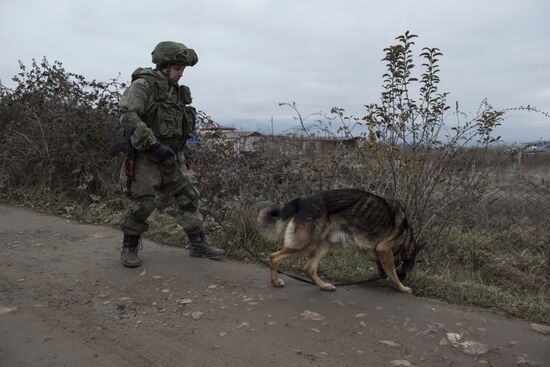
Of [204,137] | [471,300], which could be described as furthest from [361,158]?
[204,137]

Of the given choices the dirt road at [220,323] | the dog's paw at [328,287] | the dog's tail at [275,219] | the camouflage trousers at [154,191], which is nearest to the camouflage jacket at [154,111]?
the camouflage trousers at [154,191]

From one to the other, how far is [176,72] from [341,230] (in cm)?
220

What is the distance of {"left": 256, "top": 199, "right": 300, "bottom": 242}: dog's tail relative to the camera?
159 inches

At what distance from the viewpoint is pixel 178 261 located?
4.71 metres

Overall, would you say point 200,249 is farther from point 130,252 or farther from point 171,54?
point 171,54

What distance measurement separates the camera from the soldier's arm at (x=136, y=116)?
4.02 meters

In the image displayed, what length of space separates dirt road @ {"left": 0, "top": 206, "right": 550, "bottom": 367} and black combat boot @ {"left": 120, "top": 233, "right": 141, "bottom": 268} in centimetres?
7

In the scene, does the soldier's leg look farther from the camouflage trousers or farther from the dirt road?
the dirt road

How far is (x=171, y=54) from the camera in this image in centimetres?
421

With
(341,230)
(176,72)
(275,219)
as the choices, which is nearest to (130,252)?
(275,219)

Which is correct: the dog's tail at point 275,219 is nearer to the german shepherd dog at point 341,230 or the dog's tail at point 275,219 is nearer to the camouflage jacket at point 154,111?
the german shepherd dog at point 341,230

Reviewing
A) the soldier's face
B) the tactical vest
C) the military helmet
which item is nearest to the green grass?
the tactical vest

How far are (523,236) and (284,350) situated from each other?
4.41 meters

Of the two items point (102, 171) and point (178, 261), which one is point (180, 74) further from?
point (102, 171)
